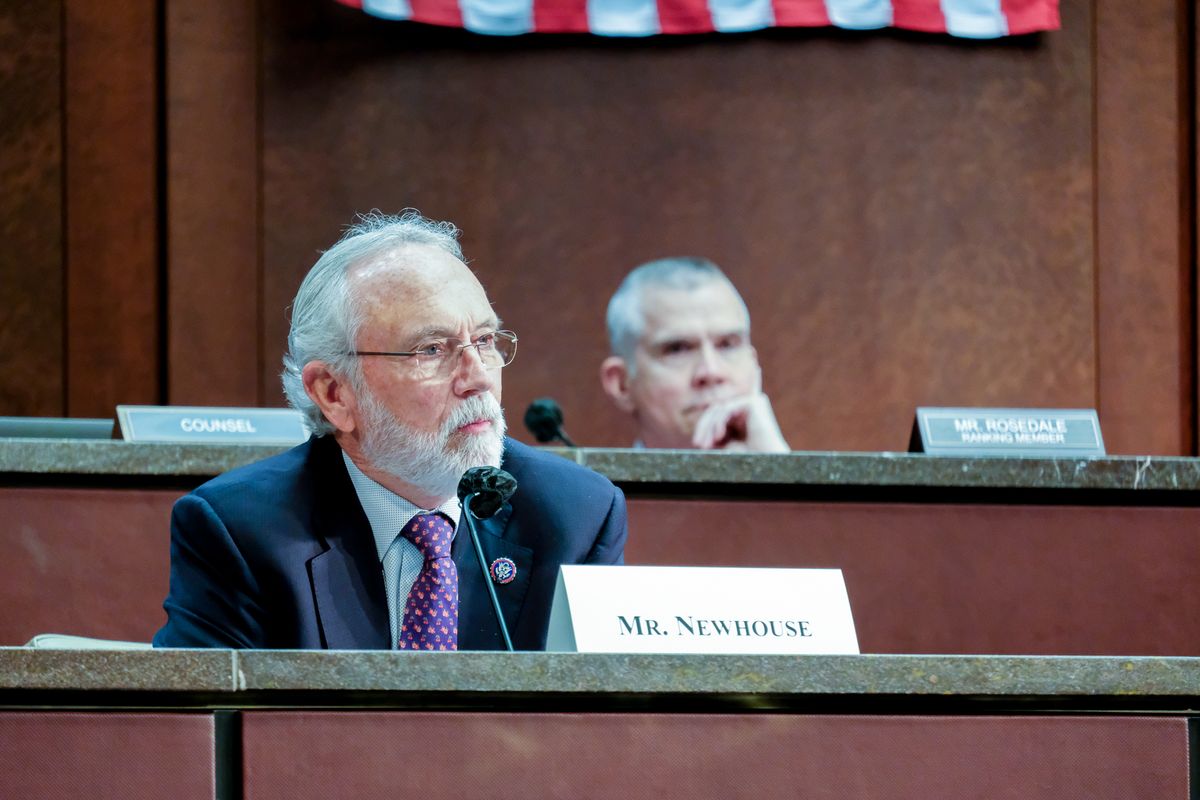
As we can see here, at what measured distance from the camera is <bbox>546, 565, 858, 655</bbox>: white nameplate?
4.54 ft

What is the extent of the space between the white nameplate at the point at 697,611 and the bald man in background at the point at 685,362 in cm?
177

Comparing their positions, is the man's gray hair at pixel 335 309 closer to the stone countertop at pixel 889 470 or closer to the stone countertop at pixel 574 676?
the stone countertop at pixel 889 470

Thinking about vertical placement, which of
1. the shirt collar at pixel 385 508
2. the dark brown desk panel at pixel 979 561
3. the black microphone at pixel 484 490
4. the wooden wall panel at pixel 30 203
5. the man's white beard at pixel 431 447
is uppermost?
the wooden wall panel at pixel 30 203

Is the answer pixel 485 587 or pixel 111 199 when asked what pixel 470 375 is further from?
pixel 111 199

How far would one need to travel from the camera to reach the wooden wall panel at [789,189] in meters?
4.36

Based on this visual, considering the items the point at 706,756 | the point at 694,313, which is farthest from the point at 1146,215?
the point at 706,756

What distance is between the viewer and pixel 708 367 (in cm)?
336

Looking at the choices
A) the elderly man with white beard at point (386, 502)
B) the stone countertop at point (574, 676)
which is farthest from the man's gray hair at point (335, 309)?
the stone countertop at point (574, 676)

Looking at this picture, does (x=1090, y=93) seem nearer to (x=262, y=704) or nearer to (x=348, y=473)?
(x=348, y=473)

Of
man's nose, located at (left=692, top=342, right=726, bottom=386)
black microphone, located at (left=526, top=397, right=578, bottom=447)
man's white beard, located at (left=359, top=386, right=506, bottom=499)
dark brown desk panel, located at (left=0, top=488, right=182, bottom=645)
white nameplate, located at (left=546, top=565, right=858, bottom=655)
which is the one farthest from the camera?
man's nose, located at (left=692, top=342, right=726, bottom=386)

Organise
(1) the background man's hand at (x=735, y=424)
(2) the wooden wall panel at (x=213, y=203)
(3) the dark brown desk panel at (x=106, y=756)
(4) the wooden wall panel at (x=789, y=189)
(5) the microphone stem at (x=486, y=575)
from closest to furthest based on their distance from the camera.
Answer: (3) the dark brown desk panel at (x=106, y=756) → (5) the microphone stem at (x=486, y=575) → (1) the background man's hand at (x=735, y=424) → (2) the wooden wall panel at (x=213, y=203) → (4) the wooden wall panel at (x=789, y=189)

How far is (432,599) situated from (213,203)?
8.65 ft

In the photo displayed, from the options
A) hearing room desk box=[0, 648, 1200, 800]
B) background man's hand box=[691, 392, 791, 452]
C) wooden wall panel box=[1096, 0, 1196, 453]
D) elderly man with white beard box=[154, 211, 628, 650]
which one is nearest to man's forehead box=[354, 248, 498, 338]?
elderly man with white beard box=[154, 211, 628, 650]

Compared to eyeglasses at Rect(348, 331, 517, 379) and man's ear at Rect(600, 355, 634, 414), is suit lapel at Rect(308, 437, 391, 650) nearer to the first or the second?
eyeglasses at Rect(348, 331, 517, 379)
